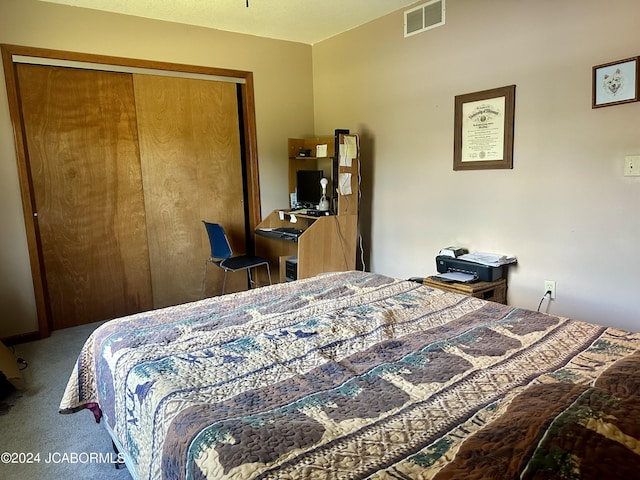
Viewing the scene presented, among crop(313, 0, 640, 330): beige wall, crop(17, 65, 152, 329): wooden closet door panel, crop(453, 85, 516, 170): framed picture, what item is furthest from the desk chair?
crop(453, 85, 516, 170): framed picture

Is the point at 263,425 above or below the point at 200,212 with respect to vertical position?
below

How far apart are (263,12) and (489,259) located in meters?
2.61

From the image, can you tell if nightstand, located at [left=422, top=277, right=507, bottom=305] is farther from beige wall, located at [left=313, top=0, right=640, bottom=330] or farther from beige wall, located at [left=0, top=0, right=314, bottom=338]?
beige wall, located at [left=0, top=0, right=314, bottom=338]

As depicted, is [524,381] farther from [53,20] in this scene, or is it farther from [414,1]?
[53,20]

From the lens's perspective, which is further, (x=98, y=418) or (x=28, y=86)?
(x=28, y=86)

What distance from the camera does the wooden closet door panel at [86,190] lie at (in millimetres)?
3340

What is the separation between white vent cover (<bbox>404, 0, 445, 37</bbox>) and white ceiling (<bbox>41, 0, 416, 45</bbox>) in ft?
0.30

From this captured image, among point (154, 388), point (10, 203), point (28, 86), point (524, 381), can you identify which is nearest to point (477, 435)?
point (524, 381)

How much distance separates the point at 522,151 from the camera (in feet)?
9.04

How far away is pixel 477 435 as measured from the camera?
880 mm

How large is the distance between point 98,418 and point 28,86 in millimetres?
2666

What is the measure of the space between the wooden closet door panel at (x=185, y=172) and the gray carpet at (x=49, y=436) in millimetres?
1308

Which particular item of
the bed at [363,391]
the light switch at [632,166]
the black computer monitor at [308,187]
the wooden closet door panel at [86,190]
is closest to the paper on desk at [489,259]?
the light switch at [632,166]

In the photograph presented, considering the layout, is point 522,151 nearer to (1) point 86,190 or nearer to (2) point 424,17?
(2) point 424,17
